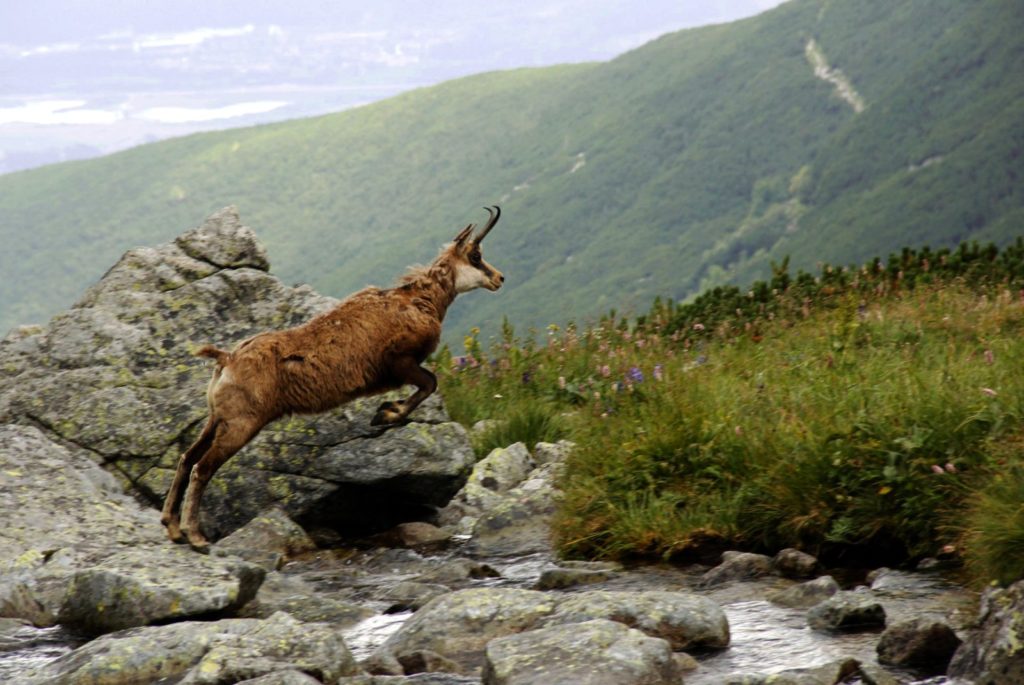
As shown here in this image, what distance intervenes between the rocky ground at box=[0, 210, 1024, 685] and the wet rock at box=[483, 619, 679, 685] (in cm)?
2

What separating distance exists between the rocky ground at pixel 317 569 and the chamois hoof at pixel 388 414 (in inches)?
13.2

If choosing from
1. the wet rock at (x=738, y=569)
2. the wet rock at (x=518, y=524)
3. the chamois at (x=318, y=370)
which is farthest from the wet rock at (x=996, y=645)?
the chamois at (x=318, y=370)

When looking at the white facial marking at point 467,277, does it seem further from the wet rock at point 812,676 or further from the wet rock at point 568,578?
the wet rock at point 812,676

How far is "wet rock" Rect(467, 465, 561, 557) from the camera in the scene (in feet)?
37.7

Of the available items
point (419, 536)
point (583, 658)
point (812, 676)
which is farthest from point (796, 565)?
point (419, 536)

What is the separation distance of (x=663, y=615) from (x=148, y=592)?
348 centimetres

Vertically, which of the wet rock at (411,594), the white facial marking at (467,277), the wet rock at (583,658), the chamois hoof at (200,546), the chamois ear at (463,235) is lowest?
the wet rock at (411,594)

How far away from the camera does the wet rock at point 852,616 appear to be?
807 cm

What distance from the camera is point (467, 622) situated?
846 centimetres

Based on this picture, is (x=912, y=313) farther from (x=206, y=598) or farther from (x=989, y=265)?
(x=206, y=598)

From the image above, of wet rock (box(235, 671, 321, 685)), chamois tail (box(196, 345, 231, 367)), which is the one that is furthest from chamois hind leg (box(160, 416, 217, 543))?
wet rock (box(235, 671, 321, 685))

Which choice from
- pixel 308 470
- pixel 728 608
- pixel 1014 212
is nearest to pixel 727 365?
pixel 308 470

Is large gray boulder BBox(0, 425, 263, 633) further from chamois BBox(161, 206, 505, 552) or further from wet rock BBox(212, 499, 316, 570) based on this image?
wet rock BBox(212, 499, 316, 570)

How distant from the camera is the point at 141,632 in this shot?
8.28 meters
